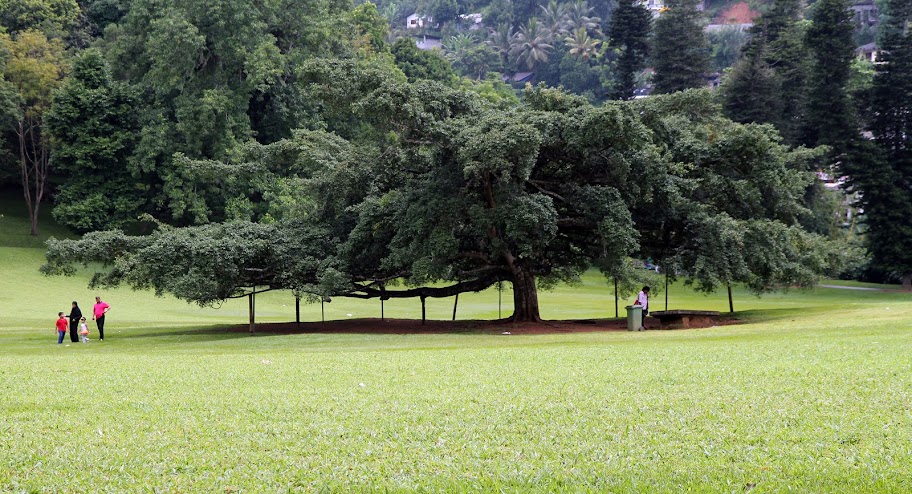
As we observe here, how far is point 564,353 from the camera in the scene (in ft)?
65.8

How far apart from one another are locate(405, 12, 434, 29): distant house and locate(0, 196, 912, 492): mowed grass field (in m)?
167

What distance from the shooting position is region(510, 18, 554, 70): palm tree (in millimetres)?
150250

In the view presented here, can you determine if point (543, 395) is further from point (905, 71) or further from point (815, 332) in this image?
point (905, 71)

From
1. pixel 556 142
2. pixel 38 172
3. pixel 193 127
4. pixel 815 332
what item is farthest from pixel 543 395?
pixel 38 172

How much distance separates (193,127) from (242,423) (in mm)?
51977

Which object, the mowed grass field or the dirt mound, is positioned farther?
the dirt mound

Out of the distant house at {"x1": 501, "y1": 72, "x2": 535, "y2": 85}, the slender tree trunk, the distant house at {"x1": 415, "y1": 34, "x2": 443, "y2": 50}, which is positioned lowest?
the slender tree trunk

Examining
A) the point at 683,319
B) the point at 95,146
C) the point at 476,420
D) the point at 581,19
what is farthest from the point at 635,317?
the point at 581,19

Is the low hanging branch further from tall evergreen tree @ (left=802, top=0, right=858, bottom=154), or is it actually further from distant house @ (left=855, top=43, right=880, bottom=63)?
distant house @ (left=855, top=43, right=880, bottom=63)

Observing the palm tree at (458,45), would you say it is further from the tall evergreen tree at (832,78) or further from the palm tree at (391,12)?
the tall evergreen tree at (832,78)

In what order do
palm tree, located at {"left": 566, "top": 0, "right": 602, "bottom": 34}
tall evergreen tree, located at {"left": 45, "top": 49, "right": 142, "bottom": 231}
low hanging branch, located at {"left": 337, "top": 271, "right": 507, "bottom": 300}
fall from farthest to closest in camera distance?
palm tree, located at {"left": 566, "top": 0, "right": 602, "bottom": 34} < tall evergreen tree, located at {"left": 45, "top": 49, "right": 142, "bottom": 231} < low hanging branch, located at {"left": 337, "top": 271, "right": 507, "bottom": 300}

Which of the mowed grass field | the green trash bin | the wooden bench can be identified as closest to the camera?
the mowed grass field

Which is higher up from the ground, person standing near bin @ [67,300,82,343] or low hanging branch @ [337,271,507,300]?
low hanging branch @ [337,271,507,300]

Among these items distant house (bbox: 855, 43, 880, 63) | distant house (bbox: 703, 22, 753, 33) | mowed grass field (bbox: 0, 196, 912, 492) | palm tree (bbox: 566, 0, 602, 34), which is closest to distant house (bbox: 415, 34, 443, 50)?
palm tree (bbox: 566, 0, 602, 34)
